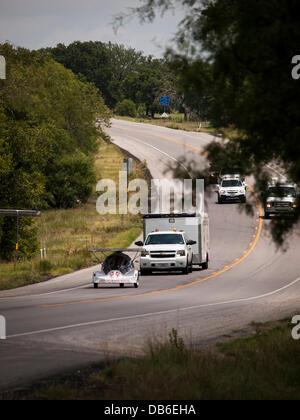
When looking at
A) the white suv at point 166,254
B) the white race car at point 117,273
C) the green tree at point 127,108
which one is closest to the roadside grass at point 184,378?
the white race car at point 117,273

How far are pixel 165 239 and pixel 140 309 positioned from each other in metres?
13.7

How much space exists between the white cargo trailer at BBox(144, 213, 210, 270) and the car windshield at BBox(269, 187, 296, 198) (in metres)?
24.5

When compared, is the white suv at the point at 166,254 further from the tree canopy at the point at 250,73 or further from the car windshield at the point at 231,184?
the car windshield at the point at 231,184

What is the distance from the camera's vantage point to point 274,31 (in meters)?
10.9

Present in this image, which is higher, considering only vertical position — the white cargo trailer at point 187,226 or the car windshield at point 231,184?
the car windshield at point 231,184

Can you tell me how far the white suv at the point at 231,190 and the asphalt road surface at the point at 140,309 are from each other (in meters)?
16.4

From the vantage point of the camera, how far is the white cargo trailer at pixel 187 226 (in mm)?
37500

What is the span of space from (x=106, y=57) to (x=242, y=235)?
137328 mm

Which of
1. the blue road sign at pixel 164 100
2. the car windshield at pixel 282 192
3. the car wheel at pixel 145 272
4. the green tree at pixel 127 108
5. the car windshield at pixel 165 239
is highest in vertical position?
the green tree at pixel 127 108

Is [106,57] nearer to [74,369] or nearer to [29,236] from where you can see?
[29,236]

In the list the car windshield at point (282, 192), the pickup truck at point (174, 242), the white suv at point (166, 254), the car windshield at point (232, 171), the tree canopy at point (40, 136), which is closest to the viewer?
the car windshield at point (232, 171)

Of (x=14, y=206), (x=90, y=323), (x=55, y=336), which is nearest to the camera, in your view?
(x=55, y=336)

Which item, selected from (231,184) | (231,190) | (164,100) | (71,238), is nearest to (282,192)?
(71,238)

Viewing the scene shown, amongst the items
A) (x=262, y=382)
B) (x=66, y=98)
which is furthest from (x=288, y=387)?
(x=66, y=98)
